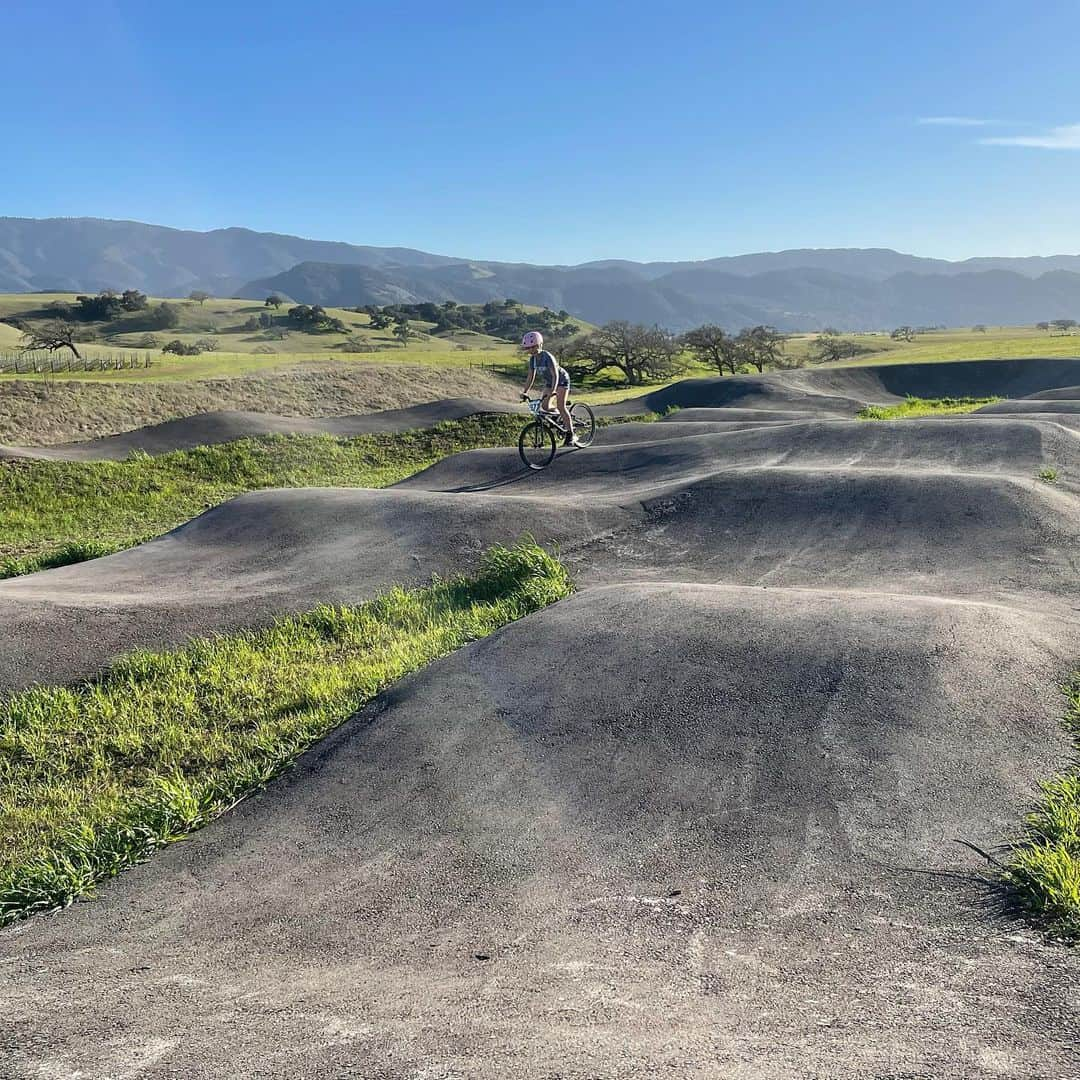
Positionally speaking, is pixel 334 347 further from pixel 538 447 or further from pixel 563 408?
pixel 563 408

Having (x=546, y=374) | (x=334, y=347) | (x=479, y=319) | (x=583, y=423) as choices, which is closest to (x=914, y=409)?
(x=583, y=423)

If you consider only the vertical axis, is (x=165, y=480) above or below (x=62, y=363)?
below

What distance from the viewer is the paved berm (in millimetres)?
3312

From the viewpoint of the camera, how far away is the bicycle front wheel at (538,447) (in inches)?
738

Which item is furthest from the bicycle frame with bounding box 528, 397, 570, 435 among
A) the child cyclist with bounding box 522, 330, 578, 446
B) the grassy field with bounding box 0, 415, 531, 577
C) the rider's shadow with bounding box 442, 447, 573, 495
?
the grassy field with bounding box 0, 415, 531, 577

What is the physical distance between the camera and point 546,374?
17.1m

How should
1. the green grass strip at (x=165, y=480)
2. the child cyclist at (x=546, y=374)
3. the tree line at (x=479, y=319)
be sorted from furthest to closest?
the tree line at (x=479, y=319) < the green grass strip at (x=165, y=480) < the child cyclist at (x=546, y=374)

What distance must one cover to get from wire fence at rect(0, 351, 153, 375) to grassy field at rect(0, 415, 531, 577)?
1619 centimetres

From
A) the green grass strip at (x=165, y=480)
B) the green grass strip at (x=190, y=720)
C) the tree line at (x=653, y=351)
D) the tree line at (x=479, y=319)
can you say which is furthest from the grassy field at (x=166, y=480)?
the tree line at (x=479, y=319)

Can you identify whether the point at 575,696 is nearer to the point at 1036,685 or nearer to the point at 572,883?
the point at 572,883

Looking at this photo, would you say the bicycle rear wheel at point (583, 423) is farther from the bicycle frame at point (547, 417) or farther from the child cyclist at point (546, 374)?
the child cyclist at point (546, 374)

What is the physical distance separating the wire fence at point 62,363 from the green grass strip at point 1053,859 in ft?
131

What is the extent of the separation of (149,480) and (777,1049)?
23.4 meters

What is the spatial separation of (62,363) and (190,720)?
43.4 metres
